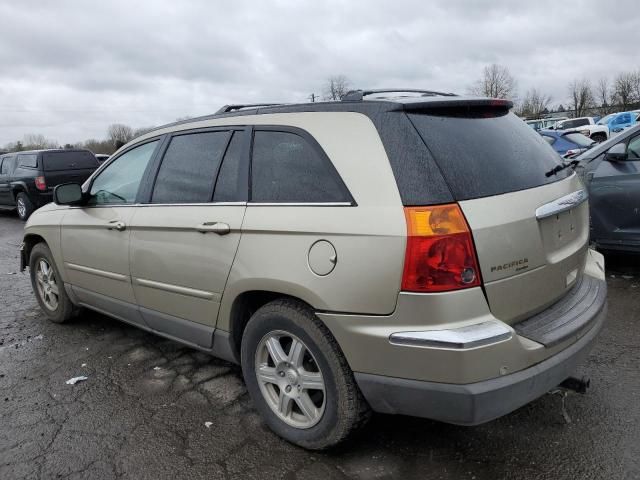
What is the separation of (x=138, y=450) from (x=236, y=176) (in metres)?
1.53

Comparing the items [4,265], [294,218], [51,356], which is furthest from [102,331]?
[4,265]

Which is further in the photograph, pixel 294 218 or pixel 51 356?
pixel 51 356

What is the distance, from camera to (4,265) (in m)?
7.86

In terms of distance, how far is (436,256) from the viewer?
6.90 feet

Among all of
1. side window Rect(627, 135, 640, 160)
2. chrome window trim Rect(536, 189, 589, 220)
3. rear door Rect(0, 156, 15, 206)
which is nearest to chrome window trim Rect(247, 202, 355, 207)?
chrome window trim Rect(536, 189, 589, 220)

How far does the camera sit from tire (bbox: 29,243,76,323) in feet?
15.0

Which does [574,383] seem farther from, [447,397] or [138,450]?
[138,450]

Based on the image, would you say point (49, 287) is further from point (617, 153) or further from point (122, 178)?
point (617, 153)

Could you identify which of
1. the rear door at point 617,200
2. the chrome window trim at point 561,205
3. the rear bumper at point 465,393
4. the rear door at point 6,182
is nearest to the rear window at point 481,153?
the chrome window trim at point 561,205

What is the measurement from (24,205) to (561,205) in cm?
1407

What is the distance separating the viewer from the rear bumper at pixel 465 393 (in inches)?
82.4

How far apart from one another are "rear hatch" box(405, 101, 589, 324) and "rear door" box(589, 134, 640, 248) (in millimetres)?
2864

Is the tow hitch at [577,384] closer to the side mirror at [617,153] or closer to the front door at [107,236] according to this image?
the front door at [107,236]

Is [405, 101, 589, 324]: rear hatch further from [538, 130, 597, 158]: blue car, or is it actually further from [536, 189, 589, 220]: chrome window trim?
[538, 130, 597, 158]: blue car
